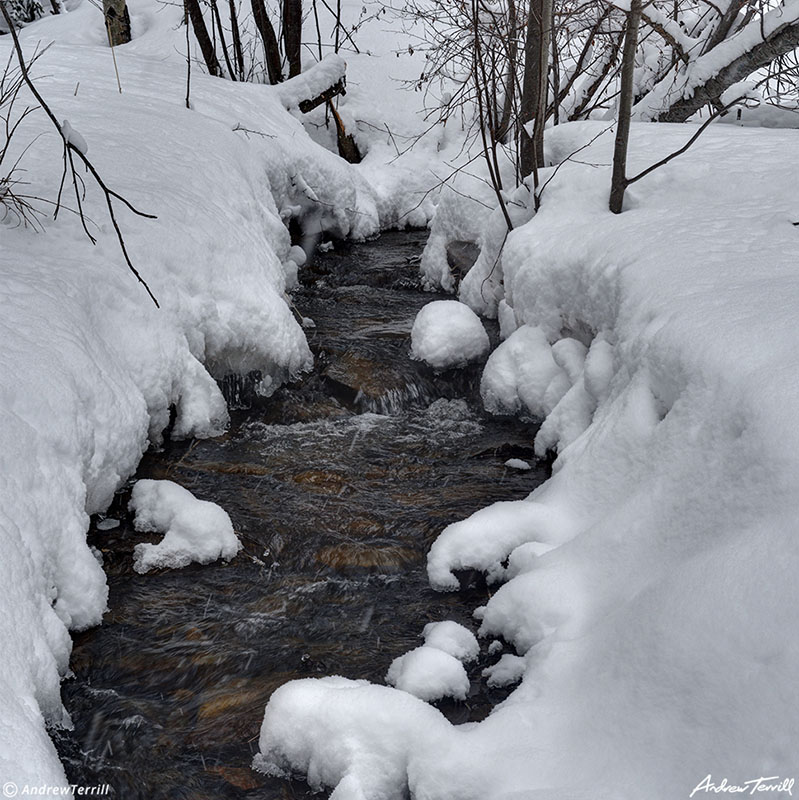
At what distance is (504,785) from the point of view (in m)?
2.15

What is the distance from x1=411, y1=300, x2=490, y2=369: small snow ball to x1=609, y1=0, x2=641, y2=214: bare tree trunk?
1.18 m

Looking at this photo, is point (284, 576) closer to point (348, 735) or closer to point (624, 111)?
point (348, 735)

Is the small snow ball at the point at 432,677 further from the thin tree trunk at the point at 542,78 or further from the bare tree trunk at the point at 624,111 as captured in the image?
the thin tree trunk at the point at 542,78

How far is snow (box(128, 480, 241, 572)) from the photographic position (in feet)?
10.9

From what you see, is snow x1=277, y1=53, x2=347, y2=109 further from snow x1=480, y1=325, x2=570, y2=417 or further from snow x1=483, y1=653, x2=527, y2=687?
snow x1=483, y1=653, x2=527, y2=687

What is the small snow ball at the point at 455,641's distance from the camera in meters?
2.83

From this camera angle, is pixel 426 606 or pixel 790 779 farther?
pixel 426 606

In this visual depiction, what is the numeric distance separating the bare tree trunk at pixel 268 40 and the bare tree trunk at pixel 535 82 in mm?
4370

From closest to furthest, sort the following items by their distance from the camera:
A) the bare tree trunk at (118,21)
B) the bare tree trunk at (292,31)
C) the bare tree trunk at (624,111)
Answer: the bare tree trunk at (624,111) → the bare tree trunk at (292,31) → the bare tree trunk at (118,21)

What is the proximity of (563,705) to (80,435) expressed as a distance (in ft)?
6.90

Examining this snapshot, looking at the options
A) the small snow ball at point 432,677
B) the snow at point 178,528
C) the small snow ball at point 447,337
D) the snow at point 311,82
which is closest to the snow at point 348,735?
the small snow ball at point 432,677

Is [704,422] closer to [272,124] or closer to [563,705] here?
[563,705]

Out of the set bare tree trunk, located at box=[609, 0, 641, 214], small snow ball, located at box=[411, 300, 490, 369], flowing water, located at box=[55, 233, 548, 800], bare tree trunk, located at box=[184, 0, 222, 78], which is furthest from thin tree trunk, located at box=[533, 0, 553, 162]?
bare tree trunk, located at box=[184, 0, 222, 78]

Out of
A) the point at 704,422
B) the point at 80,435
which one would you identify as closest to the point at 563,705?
the point at 704,422
